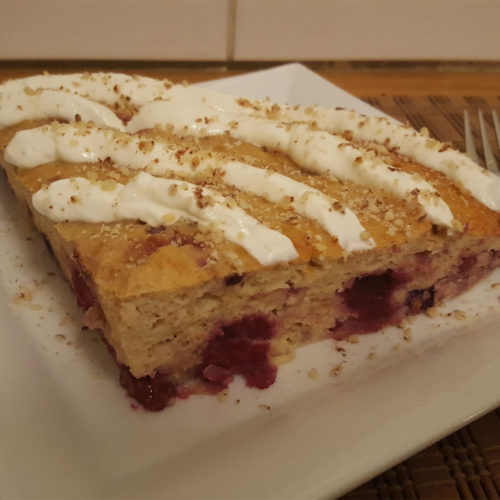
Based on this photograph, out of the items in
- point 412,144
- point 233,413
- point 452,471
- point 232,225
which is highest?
point 412,144

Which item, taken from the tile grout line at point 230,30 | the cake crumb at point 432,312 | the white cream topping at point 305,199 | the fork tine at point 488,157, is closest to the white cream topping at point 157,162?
the white cream topping at point 305,199

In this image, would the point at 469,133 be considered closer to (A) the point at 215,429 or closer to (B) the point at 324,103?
(B) the point at 324,103

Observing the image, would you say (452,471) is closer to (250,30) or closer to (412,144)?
(412,144)

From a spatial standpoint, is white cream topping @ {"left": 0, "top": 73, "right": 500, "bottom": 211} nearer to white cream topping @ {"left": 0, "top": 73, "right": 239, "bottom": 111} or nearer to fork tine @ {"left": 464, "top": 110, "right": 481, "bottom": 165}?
white cream topping @ {"left": 0, "top": 73, "right": 239, "bottom": 111}

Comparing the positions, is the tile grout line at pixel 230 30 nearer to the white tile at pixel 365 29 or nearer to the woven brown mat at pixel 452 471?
the white tile at pixel 365 29

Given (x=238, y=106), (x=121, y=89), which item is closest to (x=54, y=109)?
(x=121, y=89)

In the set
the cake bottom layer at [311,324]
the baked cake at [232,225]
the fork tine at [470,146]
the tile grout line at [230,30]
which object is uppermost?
the tile grout line at [230,30]

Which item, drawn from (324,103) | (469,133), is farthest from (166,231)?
(469,133)
